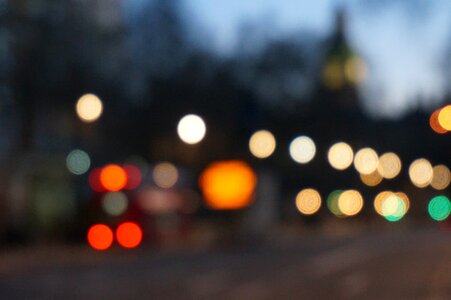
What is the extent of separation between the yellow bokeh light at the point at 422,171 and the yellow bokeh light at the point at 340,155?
4050 cm

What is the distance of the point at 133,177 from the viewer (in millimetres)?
52781

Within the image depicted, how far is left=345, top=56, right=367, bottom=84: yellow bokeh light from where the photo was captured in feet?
189

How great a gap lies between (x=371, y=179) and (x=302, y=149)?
14.1 ft

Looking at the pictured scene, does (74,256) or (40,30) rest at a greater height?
(40,30)

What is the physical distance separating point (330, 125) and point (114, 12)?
19.9m

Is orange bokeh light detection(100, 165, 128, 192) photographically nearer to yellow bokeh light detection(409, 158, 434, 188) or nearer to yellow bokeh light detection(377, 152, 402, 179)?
yellow bokeh light detection(377, 152, 402, 179)

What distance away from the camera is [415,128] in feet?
93.1

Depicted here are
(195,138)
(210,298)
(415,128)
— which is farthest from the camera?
(195,138)

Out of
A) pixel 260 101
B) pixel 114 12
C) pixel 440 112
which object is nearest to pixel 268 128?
pixel 260 101

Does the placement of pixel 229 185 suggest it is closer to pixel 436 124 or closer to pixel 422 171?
pixel 422 171

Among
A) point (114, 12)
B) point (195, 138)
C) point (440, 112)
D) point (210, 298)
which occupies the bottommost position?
point (210, 298)

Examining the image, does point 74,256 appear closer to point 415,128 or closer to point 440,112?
point 415,128

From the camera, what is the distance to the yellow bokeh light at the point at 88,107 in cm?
5181

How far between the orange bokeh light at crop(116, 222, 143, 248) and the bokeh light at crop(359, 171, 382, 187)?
1893cm
